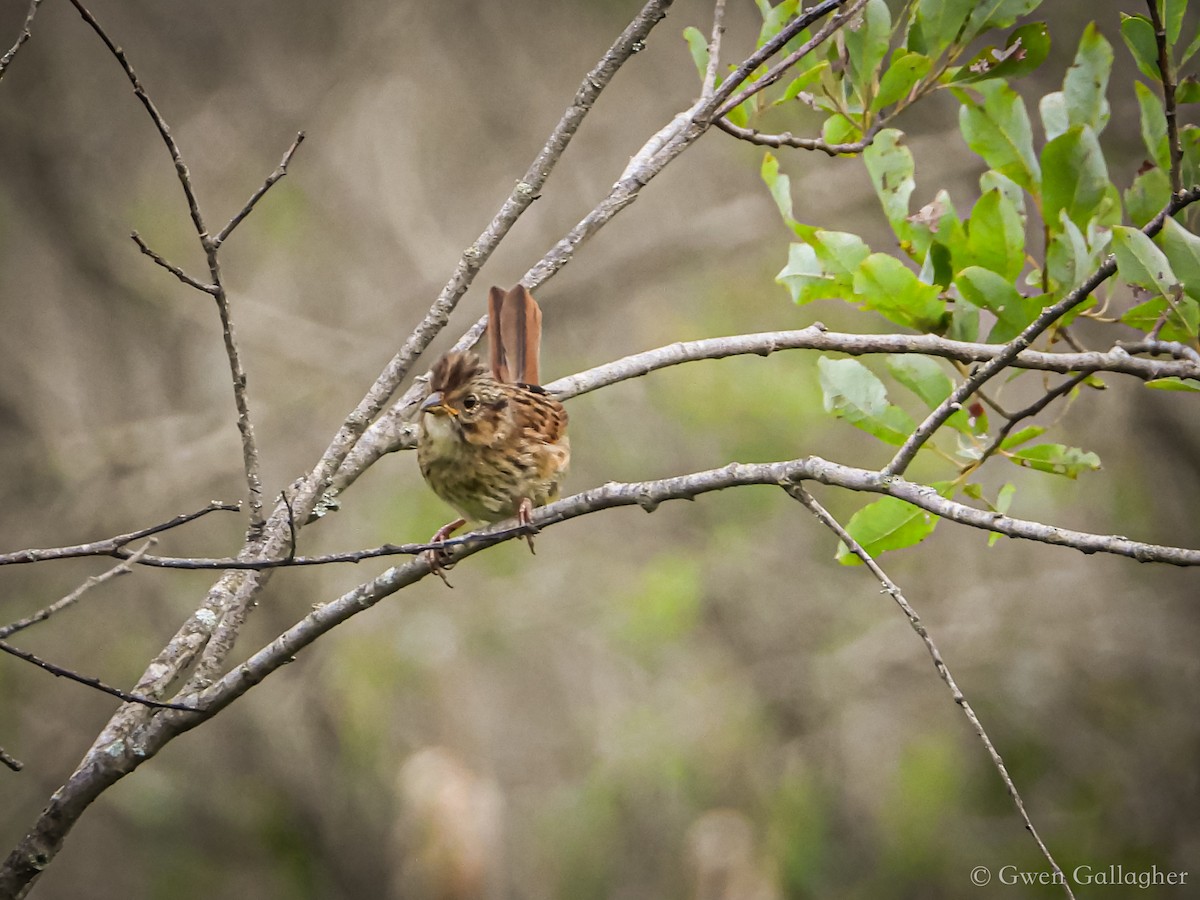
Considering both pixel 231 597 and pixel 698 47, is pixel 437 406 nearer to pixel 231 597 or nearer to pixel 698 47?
pixel 231 597

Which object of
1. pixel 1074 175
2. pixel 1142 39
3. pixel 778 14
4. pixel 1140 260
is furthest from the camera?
pixel 778 14

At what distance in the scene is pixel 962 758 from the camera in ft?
24.2

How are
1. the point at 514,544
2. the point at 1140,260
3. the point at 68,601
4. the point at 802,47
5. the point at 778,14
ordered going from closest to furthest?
the point at 68,601 < the point at 1140,260 < the point at 802,47 < the point at 778,14 < the point at 514,544

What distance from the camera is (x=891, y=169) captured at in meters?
2.87

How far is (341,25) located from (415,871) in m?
5.22

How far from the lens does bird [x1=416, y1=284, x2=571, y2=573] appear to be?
3.08 meters

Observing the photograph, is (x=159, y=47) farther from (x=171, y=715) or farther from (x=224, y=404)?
(x=171, y=715)

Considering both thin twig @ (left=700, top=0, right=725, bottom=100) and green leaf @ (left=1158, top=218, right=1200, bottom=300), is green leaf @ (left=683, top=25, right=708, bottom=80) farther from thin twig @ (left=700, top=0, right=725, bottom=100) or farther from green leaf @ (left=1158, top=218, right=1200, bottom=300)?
green leaf @ (left=1158, top=218, right=1200, bottom=300)

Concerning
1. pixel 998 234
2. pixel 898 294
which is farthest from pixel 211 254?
pixel 998 234

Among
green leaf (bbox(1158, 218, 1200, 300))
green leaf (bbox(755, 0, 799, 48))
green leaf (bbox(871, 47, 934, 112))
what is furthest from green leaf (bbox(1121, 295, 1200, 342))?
green leaf (bbox(755, 0, 799, 48))

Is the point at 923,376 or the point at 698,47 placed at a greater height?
the point at 698,47

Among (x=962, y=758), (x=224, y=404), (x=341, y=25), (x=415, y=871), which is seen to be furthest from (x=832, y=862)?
(x=341, y=25)

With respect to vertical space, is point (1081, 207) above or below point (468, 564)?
below

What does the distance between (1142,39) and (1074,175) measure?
31 centimetres
